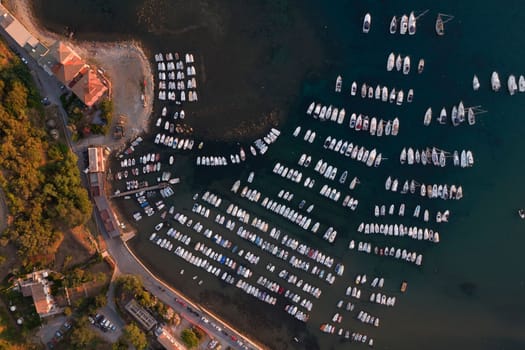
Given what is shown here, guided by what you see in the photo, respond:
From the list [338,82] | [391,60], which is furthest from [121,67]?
[391,60]

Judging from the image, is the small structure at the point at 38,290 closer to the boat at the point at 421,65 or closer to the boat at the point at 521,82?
the boat at the point at 421,65

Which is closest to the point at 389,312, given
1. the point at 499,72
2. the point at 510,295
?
the point at 510,295

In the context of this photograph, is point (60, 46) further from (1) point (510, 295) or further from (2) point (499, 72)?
(1) point (510, 295)

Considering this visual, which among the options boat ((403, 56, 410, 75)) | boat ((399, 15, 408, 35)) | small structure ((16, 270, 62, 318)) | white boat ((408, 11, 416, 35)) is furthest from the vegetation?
white boat ((408, 11, 416, 35))

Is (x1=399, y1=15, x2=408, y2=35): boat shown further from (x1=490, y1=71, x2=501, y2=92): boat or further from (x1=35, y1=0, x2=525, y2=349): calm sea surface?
(x1=490, y1=71, x2=501, y2=92): boat

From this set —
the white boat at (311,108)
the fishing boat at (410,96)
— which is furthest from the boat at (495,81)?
the white boat at (311,108)
